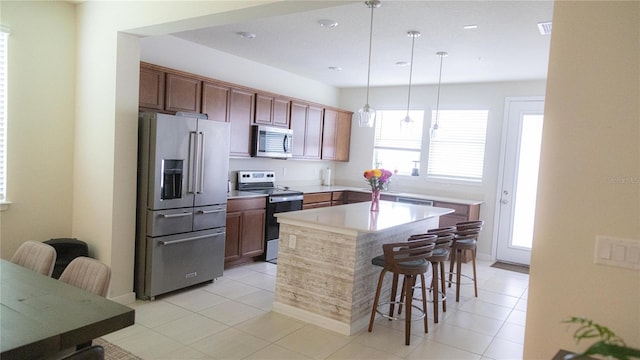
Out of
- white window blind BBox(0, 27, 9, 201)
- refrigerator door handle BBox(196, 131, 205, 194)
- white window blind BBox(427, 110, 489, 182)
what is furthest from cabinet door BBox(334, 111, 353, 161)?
white window blind BBox(0, 27, 9, 201)

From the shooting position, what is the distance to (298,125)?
623 centimetres

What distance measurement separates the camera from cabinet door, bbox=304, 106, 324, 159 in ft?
21.1

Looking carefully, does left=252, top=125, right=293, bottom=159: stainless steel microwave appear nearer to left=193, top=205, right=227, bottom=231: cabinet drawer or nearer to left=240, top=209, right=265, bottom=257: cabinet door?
left=240, top=209, right=265, bottom=257: cabinet door

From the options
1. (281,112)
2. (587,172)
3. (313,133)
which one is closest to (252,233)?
(281,112)

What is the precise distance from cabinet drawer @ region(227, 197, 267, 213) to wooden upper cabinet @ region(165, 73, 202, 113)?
1.13 m

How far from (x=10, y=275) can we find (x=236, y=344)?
5.08ft

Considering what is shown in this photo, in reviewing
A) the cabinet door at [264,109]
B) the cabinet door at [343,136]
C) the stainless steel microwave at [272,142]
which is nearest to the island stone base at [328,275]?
the stainless steel microwave at [272,142]

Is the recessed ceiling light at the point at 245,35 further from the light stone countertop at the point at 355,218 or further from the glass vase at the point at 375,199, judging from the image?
the glass vase at the point at 375,199

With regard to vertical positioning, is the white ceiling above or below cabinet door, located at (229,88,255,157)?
above

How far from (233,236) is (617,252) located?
397 cm

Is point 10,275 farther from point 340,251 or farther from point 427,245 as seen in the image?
point 427,245

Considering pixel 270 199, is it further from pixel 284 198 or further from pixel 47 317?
pixel 47 317

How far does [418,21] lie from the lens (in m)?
3.66

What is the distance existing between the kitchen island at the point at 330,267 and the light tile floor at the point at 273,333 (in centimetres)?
12
